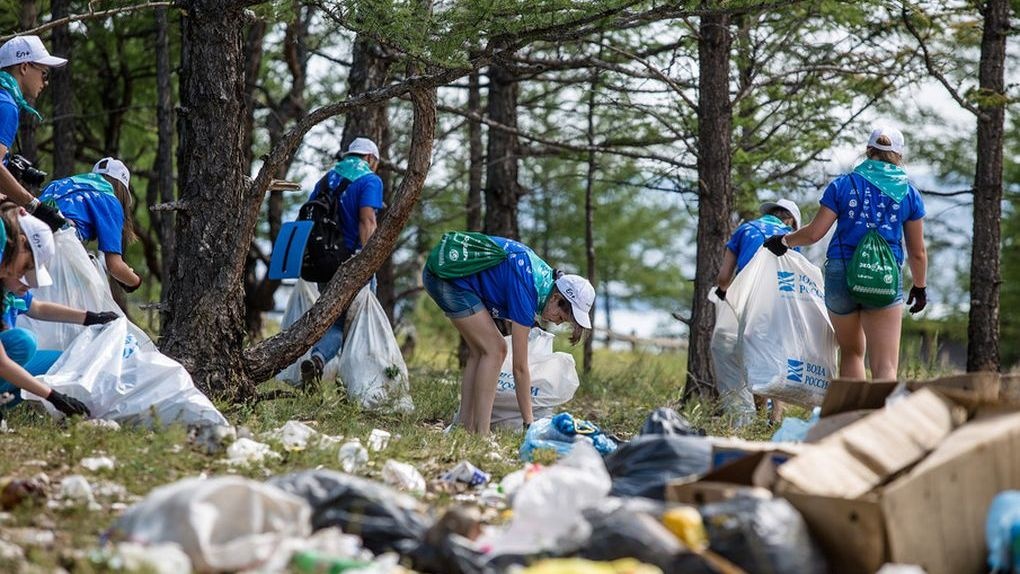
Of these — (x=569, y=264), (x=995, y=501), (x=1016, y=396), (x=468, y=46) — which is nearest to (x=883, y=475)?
(x=995, y=501)

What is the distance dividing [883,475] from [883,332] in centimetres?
286

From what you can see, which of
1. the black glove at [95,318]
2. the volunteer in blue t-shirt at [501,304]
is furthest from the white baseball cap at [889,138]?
the black glove at [95,318]

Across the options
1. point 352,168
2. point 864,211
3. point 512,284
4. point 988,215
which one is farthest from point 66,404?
point 988,215

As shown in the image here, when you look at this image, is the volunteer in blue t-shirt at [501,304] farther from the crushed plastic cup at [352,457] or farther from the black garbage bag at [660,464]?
the black garbage bag at [660,464]

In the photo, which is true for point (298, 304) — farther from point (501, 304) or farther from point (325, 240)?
point (501, 304)

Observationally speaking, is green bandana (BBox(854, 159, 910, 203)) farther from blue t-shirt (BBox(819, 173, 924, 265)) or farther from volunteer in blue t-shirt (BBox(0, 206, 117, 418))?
volunteer in blue t-shirt (BBox(0, 206, 117, 418))

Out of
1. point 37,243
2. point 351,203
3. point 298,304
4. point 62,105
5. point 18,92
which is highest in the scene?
point 62,105

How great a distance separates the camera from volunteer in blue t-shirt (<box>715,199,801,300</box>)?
764 centimetres

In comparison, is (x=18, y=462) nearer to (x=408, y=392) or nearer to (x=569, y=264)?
(x=408, y=392)

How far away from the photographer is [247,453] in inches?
195

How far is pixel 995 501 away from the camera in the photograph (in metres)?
3.62

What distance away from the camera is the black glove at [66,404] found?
5273mm

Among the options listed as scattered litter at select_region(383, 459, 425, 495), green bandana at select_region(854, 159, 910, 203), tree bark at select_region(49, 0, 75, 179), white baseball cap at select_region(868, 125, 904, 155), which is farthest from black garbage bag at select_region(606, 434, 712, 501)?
tree bark at select_region(49, 0, 75, 179)

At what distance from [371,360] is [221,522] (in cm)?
420
